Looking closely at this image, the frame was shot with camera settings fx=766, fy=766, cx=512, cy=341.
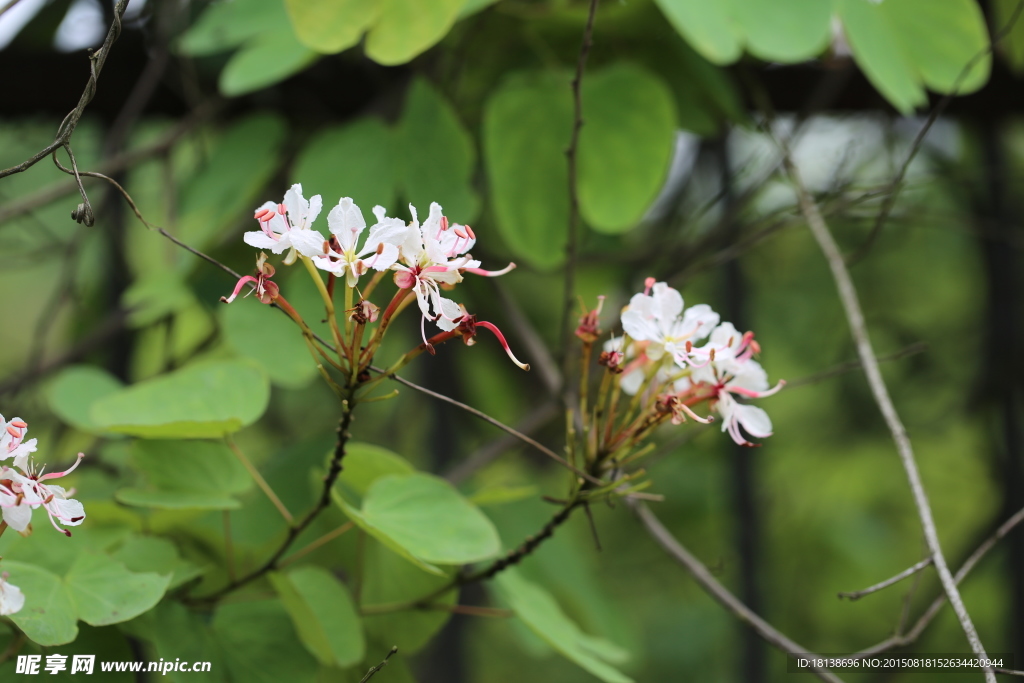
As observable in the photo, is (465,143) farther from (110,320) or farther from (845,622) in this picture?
(845,622)

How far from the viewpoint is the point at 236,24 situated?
74cm

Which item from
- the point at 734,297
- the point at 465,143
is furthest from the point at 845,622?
the point at 465,143

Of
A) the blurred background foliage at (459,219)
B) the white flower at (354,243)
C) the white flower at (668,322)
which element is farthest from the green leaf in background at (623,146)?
the white flower at (354,243)

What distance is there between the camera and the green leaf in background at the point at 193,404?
46cm

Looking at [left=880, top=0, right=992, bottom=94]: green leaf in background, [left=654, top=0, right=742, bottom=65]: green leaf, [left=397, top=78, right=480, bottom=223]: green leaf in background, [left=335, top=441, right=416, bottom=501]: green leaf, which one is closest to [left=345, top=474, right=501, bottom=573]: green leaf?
[left=335, top=441, right=416, bottom=501]: green leaf

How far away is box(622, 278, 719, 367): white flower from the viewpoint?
0.41 m

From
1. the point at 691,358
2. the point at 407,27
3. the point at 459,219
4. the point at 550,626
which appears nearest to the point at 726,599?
the point at 550,626

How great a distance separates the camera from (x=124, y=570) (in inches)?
16.4

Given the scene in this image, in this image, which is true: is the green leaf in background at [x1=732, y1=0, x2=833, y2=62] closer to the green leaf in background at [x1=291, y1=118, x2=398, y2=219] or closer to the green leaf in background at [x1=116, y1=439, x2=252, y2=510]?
the green leaf in background at [x1=291, y1=118, x2=398, y2=219]

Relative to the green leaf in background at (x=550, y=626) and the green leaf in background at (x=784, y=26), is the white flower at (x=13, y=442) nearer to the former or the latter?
the green leaf in background at (x=550, y=626)

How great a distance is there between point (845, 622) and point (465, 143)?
140 cm

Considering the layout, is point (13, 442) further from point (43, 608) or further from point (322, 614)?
point (322, 614)

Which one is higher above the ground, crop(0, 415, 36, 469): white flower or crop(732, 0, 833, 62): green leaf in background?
crop(732, 0, 833, 62): green leaf in background

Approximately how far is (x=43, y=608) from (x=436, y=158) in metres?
0.44
